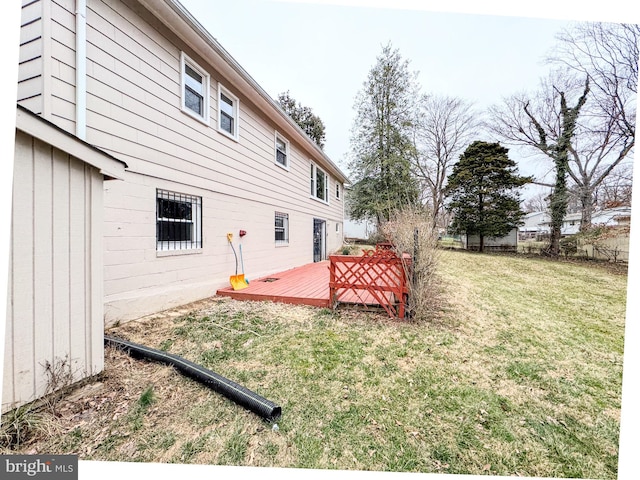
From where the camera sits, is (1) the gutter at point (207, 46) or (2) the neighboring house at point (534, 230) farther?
(2) the neighboring house at point (534, 230)

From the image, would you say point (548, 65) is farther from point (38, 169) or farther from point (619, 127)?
point (38, 169)

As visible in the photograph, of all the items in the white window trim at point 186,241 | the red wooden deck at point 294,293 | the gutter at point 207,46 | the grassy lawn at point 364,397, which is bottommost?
the grassy lawn at point 364,397

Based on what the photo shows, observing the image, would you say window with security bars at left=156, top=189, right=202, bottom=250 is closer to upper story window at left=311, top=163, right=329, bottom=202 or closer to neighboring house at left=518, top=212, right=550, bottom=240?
upper story window at left=311, top=163, right=329, bottom=202

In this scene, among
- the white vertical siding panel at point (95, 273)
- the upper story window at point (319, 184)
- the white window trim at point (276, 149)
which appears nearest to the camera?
the white vertical siding panel at point (95, 273)

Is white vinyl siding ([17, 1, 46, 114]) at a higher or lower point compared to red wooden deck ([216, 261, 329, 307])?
higher

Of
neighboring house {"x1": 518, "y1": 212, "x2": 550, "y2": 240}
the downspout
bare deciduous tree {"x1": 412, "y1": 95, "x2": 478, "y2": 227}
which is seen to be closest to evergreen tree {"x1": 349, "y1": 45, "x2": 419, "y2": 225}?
bare deciduous tree {"x1": 412, "y1": 95, "x2": 478, "y2": 227}

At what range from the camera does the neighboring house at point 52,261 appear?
186cm

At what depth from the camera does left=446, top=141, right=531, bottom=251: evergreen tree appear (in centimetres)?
1504

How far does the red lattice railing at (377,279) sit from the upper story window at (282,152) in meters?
5.07

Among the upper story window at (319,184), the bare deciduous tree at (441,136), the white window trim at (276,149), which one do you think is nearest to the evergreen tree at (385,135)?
the upper story window at (319,184)

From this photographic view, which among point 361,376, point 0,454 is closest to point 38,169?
point 0,454

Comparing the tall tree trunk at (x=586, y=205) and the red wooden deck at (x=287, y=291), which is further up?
the tall tree trunk at (x=586, y=205)

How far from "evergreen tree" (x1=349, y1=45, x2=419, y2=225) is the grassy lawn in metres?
11.3

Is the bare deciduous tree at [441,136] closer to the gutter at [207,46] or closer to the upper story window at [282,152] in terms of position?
the upper story window at [282,152]
